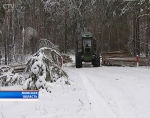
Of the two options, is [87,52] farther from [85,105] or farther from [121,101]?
[85,105]

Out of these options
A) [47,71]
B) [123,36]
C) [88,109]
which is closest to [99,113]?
[88,109]

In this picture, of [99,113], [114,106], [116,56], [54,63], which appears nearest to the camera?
[99,113]

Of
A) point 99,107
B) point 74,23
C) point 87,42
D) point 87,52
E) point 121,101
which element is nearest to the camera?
point 99,107

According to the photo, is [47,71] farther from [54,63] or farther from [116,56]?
[116,56]

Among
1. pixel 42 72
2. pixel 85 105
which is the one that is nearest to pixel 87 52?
pixel 42 72

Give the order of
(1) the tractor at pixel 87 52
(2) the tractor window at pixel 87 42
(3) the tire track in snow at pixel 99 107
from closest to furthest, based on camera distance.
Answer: (3) the tire track in snow at pixel 99 107 → (1) the tractor at pixel 87 52 → (2) the tractor window at pixel 87 42

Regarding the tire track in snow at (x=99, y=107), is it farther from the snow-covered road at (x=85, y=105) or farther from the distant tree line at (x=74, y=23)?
the distant tree line at (x=74, y=23)

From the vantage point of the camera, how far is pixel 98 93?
895cm

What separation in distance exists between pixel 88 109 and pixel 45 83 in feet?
10.5

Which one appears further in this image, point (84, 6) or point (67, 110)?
point (84, 6)

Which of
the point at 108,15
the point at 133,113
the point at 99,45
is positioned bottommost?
the point at 133,113

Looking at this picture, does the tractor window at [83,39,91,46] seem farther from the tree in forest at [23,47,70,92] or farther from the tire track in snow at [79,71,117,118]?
the tire track in snow at [79,71,117,118]

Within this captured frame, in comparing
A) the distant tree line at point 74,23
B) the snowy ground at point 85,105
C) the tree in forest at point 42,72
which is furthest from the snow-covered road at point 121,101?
the distant tree line at point 74,23

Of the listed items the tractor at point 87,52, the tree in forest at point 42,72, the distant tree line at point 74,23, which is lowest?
the tree in forest at point 42,72
